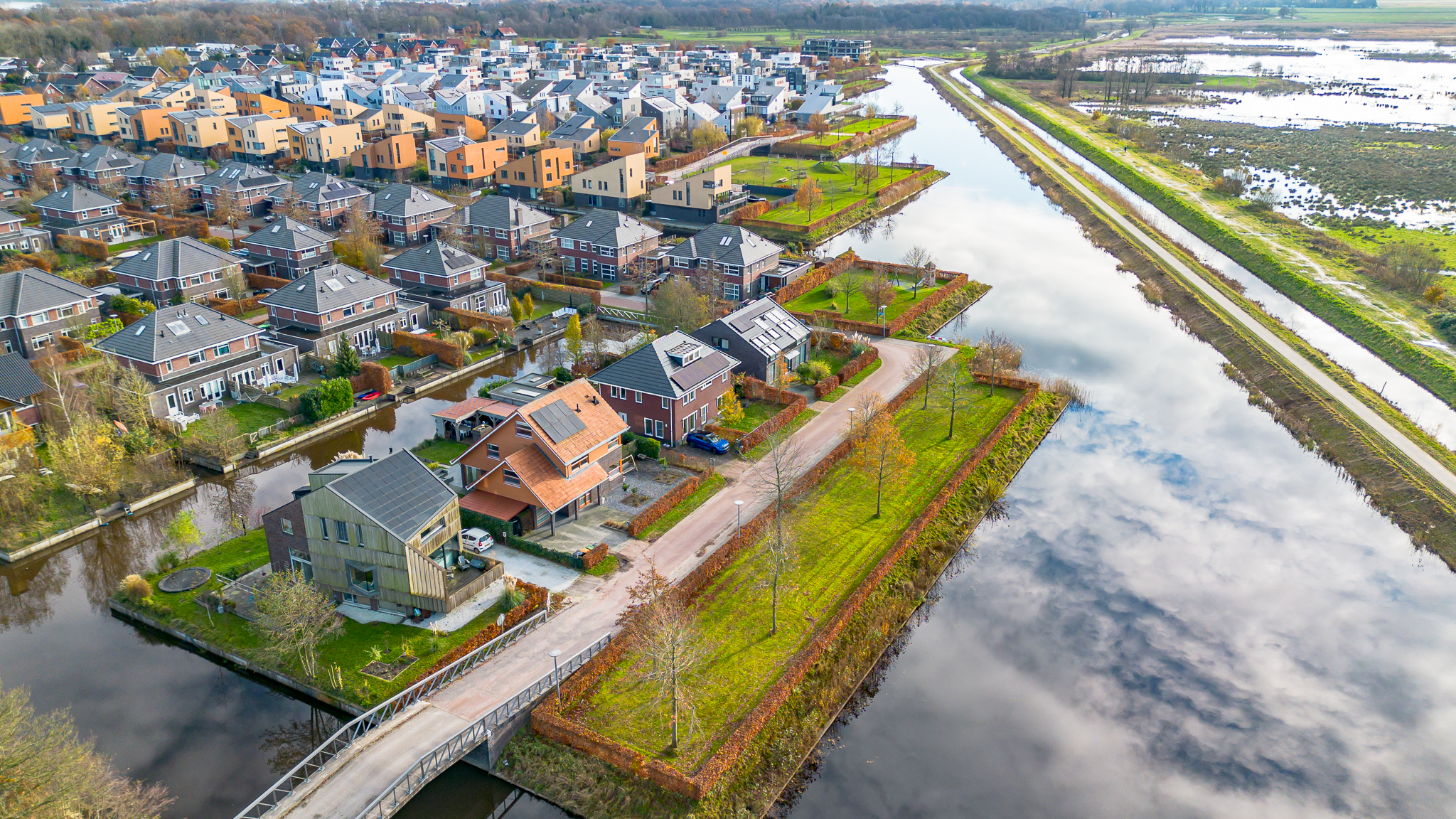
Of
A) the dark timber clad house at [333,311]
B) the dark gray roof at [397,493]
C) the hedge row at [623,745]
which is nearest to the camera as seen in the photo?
the hedge row at [623,745]

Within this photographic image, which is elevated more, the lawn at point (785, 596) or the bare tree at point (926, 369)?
the bare tree at point (926, 369)

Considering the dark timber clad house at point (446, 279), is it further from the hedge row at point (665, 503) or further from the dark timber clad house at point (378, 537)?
the dark timber clad house at point (378, 537)

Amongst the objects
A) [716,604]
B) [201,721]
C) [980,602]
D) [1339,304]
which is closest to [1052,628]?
[980,602]

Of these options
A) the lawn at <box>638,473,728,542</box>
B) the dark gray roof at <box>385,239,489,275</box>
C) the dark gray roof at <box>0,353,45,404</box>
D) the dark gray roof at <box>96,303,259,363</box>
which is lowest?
the lawn at <box>638,473,728,542</box>

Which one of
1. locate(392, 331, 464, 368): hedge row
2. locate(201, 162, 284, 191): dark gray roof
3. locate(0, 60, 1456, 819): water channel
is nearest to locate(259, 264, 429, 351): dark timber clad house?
locate(392, 331, 464, 368): hedge row

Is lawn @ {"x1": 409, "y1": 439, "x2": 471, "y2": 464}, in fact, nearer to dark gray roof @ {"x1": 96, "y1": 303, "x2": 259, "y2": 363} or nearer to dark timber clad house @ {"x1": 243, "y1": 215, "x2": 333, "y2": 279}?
dark gray roof @ {"x1": 96, "y1": 303, "x2": 259, "y2": 363}

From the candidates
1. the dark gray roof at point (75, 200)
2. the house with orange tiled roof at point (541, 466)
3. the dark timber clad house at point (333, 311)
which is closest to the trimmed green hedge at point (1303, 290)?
the house with orange tiled roof at point (541, 466)

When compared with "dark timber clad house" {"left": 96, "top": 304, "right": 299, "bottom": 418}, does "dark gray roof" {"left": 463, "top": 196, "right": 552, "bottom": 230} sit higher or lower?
higher

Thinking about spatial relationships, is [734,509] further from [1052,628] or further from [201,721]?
[201,721]
